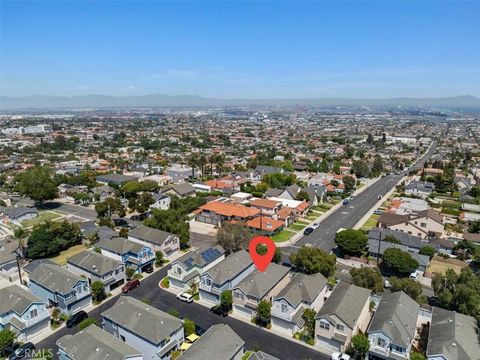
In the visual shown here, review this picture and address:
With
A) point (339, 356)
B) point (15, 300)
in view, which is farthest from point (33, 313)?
point (339, 356)

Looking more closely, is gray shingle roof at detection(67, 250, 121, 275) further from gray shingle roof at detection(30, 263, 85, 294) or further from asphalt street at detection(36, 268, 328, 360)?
asphalt street at detection(36, 268, 328, 360)

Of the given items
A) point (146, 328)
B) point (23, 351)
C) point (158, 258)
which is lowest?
point (23, 351)

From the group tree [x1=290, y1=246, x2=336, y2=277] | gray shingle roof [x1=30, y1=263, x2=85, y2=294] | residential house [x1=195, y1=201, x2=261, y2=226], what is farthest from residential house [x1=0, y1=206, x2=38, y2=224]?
tree [x1=290, y1=246, x2=336, y2=277]

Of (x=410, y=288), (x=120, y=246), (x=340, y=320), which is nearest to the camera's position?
(x=340, y=320)

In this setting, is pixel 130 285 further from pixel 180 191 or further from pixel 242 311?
pixel 180 191

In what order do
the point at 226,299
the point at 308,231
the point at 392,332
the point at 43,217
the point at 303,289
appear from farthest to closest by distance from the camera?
the point at 43,217 < the point at 308,231 < the point at 226,299 < the point at 303,289 < the point at 392,332

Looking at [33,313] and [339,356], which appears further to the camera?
[33,313]

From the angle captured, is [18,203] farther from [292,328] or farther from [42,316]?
[292,328]
